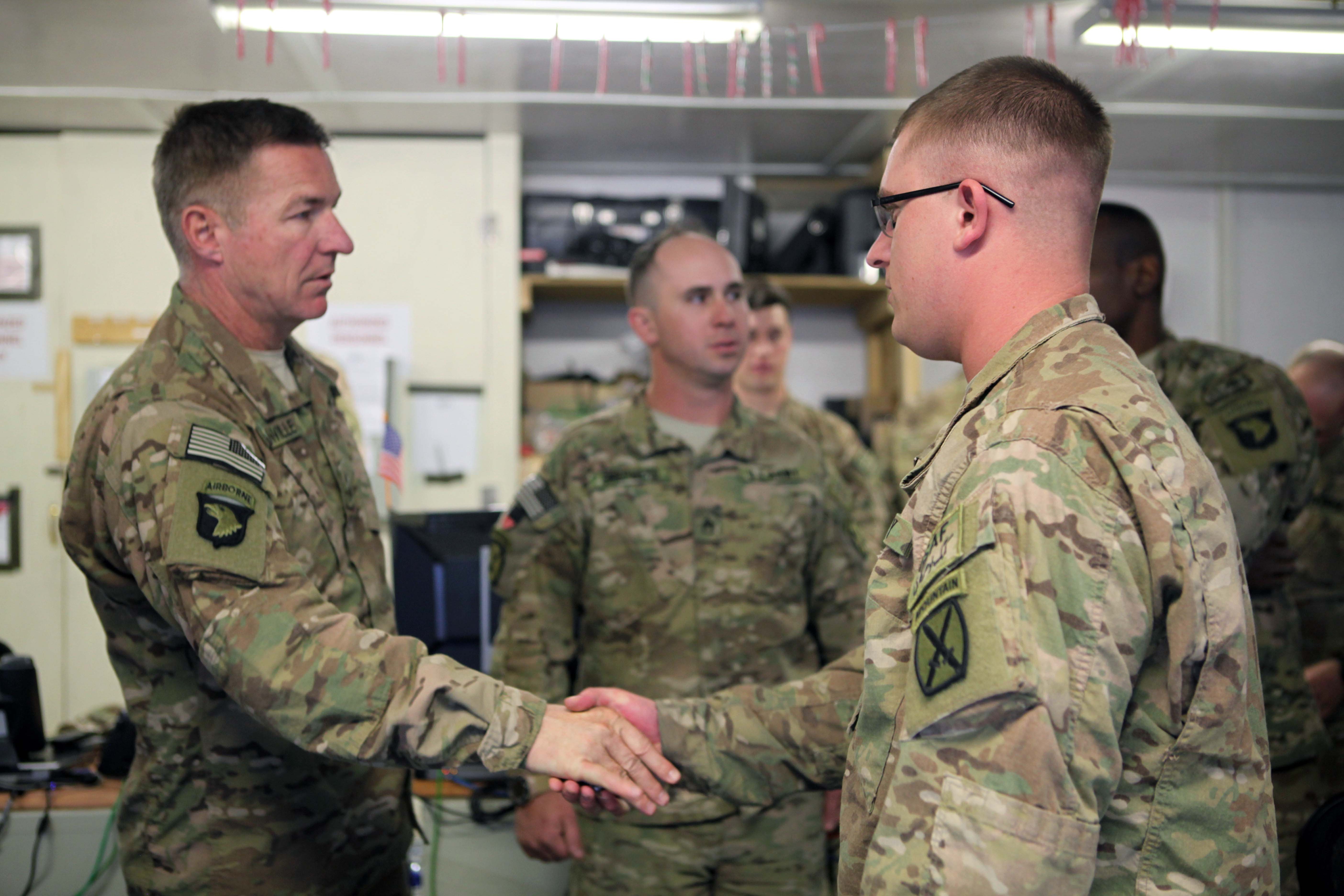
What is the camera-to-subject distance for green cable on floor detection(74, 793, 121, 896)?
2105 millimetres

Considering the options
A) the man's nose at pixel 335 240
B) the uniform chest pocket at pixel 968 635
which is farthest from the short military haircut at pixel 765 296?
the uniform chest pocket at pixel 968 635

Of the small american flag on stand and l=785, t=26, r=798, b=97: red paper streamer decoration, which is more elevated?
l=785, t=26, r=798, b=97: red paper streamer decoration

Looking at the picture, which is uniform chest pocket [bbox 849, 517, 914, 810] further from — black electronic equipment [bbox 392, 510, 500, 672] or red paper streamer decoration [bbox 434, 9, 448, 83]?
red paper streamer decoration [bbox 434, 9, 448, 83]

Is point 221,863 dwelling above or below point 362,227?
below

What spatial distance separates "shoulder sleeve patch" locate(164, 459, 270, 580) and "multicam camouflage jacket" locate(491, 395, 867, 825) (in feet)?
2.54

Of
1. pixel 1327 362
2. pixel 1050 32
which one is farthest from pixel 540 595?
pixel 1327 362

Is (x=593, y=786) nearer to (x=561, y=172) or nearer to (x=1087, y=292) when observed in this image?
(x=1087, y=292)

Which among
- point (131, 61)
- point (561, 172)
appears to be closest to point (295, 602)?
point (131, 61)

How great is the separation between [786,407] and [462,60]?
1676mm

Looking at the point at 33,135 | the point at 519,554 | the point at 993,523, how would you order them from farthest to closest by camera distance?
1. the point at 33,135
2. the point at 519,554
3. the point at 993,523

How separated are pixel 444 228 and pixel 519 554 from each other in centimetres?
242

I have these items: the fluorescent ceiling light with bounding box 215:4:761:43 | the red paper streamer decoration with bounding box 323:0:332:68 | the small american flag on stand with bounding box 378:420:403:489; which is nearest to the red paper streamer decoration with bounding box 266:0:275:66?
the fluorescent ceiling light with bounding box 215:4:761:43

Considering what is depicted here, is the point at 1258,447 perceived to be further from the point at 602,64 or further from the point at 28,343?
the point at 28,343

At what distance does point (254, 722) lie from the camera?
4.70 feet
